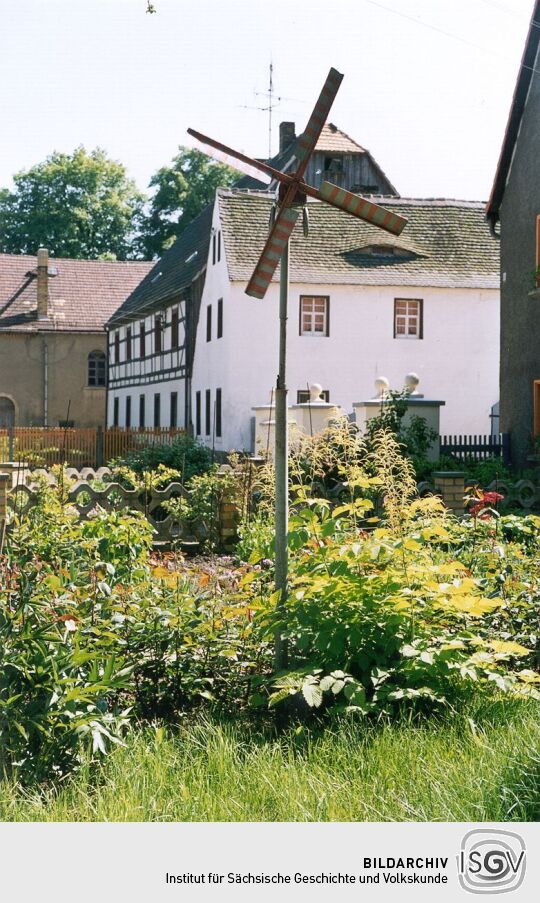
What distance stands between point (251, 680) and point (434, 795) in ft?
3.91

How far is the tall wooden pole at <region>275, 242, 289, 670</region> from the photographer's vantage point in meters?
4.81

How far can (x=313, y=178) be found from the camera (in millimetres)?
26297

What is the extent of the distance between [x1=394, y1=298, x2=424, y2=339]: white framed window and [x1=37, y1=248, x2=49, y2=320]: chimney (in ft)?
36.1

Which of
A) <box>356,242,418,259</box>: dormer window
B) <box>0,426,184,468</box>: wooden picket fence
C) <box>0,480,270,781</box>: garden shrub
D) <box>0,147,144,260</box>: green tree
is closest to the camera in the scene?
<box>0,480,270,781</box>: garden shrub

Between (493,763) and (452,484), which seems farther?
(452,484)

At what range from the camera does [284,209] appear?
15.6 ft

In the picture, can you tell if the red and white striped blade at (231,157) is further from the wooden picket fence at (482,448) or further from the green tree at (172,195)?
the wooden picket fence at (482,448)

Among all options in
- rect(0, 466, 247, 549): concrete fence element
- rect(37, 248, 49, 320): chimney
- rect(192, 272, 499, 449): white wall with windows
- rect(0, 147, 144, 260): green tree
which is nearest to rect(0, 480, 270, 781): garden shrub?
rect(0, 147, 144, 260): green tree

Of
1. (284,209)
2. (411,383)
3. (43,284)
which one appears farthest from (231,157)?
(411,383)

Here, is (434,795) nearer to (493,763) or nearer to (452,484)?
(493,763)

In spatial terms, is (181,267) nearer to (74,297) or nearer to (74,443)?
(74,443)

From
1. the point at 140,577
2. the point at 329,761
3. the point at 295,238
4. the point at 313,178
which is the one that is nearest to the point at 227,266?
the point at 295,238
